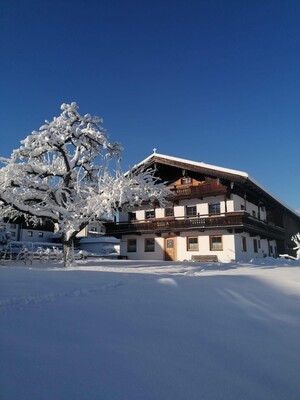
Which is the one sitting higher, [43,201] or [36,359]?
[43,201]

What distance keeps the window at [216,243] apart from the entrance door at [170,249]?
11.7ft

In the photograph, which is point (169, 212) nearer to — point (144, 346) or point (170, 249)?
point (170, 249)

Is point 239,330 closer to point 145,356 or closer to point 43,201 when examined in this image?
point 145,356

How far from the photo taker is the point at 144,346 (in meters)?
3.53

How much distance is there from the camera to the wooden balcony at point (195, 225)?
23312 millimetres

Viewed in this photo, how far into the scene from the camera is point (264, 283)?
8.74 m

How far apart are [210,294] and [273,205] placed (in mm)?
29653

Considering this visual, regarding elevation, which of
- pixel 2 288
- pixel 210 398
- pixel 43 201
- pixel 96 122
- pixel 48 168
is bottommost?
pixel 210 398

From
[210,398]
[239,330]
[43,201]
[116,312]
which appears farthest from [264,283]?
[43,201]

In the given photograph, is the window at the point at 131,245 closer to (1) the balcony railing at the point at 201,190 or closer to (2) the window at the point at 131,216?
(2) the window at the point at 131,216

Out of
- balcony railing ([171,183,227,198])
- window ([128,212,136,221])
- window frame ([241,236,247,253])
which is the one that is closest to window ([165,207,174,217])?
balcony railing ([171,183,227,198])

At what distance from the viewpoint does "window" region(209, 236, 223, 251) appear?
25.1 m

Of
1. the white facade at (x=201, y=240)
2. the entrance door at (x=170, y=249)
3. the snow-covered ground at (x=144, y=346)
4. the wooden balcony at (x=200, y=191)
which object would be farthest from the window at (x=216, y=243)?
the snow-covered ground at (x=144, y=346)

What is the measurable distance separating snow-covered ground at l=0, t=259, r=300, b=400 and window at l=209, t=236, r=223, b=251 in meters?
19.1
